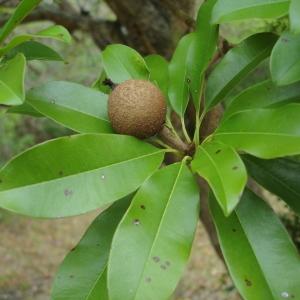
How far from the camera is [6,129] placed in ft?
19.2

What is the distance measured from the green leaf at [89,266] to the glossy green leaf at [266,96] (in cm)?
33

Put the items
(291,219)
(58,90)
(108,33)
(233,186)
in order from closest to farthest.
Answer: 1. (233,186)
2. (58,90)
3. (291,219)
4. (108,33)

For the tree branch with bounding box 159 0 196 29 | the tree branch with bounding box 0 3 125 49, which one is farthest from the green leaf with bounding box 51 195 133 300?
the tree branch with bounding box 0 3 125 49

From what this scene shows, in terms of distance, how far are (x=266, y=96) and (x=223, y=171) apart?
273mm

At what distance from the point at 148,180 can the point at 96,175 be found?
9 centimetres

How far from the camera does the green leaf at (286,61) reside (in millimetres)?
750

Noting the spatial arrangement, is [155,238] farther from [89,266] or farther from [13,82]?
[13,82]

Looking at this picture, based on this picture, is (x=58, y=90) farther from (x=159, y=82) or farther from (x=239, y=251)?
(x=239, y=251)

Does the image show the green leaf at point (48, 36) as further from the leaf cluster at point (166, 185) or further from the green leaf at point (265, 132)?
the green leaf at point (265, 132)

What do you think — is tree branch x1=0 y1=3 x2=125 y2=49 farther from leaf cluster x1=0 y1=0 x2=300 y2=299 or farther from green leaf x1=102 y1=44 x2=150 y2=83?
leaf cluster x1=0 y1=0 x2=300 y2=299

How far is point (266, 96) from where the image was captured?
885 mm

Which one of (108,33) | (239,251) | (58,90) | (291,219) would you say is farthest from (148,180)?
(108,33)

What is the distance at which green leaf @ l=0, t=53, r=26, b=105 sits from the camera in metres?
0.68

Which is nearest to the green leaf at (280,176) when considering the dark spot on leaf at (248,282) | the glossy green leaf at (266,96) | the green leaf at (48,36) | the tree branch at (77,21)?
the glossy green leaf at (266,96)
